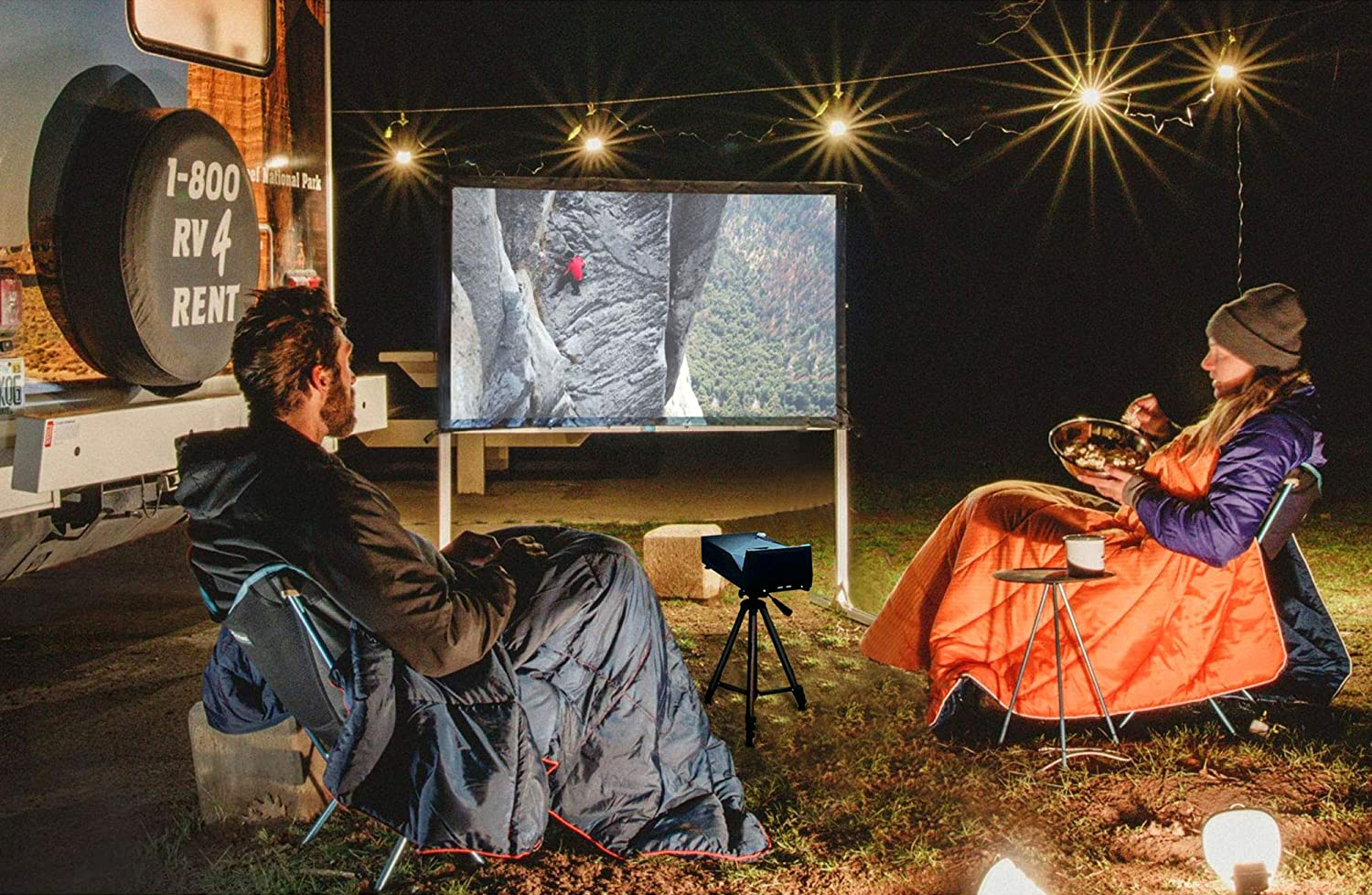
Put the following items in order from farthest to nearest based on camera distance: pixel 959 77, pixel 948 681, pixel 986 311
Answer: pixel 986 311 < pixel 959 77 < pixel 948 681

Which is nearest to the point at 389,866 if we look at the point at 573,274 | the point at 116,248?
the point at 116,248

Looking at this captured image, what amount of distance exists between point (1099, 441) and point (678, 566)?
9.19ft

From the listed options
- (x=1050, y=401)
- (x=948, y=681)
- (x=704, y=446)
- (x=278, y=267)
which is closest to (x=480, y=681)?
(x=948, y=681)

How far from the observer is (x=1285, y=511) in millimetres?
3971

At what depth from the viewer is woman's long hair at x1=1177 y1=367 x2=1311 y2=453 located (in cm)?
385

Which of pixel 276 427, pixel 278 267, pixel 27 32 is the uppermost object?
pixel 27 32

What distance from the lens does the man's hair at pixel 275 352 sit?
286 cm

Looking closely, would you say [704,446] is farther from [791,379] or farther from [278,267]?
[278,267]

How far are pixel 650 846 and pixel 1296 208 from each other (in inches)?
570

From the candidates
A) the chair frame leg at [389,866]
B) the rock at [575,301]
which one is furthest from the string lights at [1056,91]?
the chair frame leg at [389,866]

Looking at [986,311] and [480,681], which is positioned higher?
[986,311]

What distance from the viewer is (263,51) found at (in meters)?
4.63

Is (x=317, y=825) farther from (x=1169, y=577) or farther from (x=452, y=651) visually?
(x=1169, y=577)

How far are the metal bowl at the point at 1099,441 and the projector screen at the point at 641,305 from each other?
5.61ft
